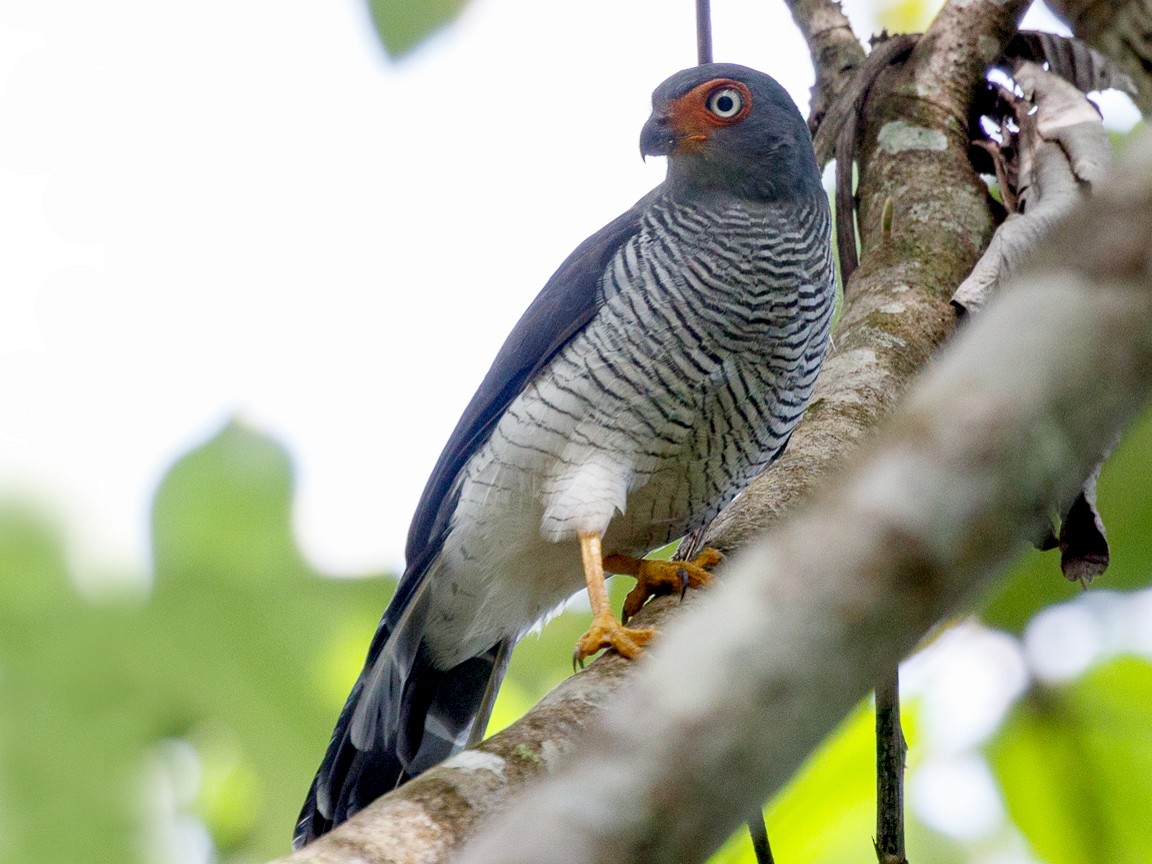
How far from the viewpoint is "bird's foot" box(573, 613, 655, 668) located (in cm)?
252

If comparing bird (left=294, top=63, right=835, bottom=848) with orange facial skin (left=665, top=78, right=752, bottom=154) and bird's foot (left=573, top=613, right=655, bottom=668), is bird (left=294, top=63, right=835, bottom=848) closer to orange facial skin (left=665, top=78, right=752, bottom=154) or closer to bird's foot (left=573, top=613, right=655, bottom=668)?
orange facial skin (left=665, top=78, right=752, bottom=154)

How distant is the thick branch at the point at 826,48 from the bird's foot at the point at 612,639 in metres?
2.50

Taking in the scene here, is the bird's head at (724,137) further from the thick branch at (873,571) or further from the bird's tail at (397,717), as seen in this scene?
the thick branch at (873,571)

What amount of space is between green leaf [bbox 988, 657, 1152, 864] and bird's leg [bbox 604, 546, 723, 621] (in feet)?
3.17

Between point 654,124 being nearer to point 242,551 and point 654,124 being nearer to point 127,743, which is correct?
point 242,551

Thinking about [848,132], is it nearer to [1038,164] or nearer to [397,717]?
[1038,164]

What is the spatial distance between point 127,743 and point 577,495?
1.89 meters

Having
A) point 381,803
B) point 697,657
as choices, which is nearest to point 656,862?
point 697,657

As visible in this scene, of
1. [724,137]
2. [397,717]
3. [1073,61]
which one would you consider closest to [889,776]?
[397,717]

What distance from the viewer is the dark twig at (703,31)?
3.97 m

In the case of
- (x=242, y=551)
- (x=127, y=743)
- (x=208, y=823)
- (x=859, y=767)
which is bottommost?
(x=859, y=767)

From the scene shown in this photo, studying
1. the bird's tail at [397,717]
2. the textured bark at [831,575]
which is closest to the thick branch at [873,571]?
the textured bark at [831,575]

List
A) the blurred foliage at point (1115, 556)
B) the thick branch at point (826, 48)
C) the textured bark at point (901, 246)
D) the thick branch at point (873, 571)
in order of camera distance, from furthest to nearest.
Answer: the thick branch at point (826, 48)
the blurred foliage at point (1115, 556)
the textured bark at point (901, 246)
the thick branch at point (873, 571)

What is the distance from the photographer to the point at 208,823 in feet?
13.6
